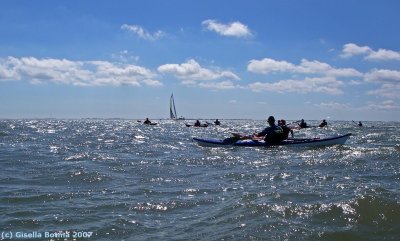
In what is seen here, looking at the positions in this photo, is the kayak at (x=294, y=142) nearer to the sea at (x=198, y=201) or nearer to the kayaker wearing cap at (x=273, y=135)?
the kayaker wearing cap at (x=273, y=135)

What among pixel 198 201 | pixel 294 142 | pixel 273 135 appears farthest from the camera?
pixel 294 142

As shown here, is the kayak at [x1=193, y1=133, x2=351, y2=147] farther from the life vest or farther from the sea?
the sea

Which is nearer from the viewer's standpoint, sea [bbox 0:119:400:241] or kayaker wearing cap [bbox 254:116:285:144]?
sea [bbox 0:119:400:241]

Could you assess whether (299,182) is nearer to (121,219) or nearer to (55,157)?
(121,219)

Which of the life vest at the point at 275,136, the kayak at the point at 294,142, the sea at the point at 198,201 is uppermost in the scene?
the life vest at the point at 275,136

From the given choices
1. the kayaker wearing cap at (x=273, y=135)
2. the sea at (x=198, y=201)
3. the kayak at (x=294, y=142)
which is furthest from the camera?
the kayak at (x=294, y=142)

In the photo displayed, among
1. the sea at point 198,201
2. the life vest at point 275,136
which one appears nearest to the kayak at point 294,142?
the life vest at point 275,136

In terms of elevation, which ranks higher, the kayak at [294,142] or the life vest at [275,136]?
the life vest at [275,136]

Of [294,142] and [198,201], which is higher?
[294,142]

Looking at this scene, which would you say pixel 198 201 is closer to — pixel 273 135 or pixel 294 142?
pixel 273 135

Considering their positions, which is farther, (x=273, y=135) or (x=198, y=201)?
(x=273, y=135)

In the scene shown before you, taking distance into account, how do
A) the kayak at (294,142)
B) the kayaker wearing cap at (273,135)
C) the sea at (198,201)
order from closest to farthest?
the sea at (198,201) → the kayaker wearing cap at (273,135) → the kayak at (294,142)

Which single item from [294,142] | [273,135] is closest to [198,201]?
[273,135]

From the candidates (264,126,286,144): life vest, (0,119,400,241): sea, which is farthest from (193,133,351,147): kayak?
(0,119,400,241): sea
